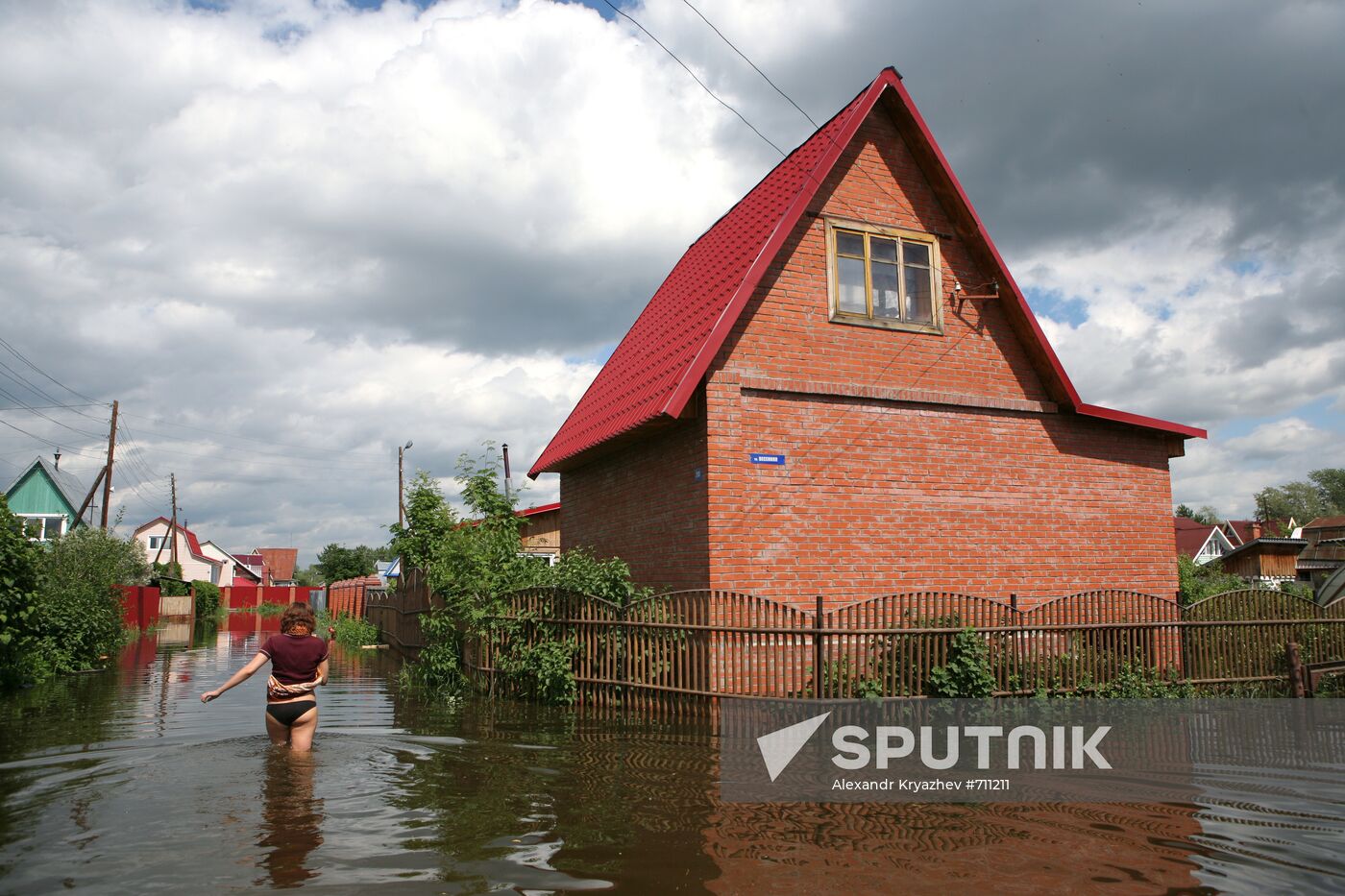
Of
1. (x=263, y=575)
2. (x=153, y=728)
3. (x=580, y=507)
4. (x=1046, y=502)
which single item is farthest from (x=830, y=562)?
(x=263, y=575)

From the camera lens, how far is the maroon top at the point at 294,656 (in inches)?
305

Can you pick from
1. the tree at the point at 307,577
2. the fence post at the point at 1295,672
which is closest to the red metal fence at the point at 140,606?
the fence post at the point at 1295,672

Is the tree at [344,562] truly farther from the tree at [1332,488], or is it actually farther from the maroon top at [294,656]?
the tree at [1332,488]

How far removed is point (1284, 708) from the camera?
1103cm

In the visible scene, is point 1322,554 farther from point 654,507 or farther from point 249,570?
point 249,570

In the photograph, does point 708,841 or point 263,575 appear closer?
point 708,841

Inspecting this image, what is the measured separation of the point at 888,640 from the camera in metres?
10.0

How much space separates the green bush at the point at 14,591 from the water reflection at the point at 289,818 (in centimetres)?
702

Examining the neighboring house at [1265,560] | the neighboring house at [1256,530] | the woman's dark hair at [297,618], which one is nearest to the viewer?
the woman's dark hair at [297,618]

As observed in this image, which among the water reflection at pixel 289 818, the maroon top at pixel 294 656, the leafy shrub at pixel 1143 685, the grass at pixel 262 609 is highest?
the maroon top at pixel 294 656

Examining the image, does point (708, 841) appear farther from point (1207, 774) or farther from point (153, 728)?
point (153, 728)

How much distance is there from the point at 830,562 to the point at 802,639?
1.92 metres

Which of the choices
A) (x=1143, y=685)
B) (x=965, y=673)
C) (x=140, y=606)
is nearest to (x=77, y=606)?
(x=965, y=673)

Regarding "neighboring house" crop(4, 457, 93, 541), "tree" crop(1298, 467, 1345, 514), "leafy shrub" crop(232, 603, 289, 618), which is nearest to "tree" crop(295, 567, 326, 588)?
"leafy shrub" crop(232, 603, 289, 618)
